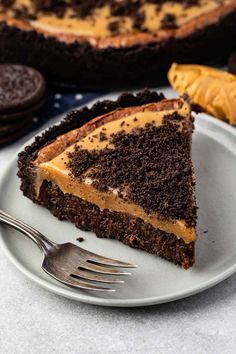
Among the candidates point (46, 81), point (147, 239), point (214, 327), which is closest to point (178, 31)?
point (46, 81)

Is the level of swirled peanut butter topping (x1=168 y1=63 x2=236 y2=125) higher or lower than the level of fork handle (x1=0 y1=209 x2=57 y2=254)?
higher

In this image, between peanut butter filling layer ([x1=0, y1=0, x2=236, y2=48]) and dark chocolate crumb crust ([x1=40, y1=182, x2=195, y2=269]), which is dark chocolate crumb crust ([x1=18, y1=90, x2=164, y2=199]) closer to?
dark chocolate crumb crust ([x1=40, y1=182, x2=195, y2=269])

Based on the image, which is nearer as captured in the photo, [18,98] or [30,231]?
[30,231]

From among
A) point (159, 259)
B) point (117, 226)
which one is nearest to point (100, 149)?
point (117, 226)

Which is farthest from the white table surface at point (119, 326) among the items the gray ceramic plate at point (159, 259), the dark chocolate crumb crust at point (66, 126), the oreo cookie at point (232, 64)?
the oreo cookie at point (232, 64)

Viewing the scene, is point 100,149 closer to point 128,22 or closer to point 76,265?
point 76,265

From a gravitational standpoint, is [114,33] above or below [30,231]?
above

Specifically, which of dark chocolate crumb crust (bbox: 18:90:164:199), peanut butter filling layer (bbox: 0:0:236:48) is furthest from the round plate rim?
peanut butter filling layer (bbox: 0:0:236:48)
